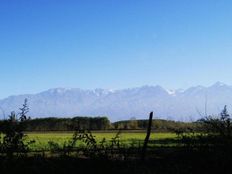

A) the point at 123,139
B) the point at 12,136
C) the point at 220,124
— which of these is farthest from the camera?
the point at 123,139

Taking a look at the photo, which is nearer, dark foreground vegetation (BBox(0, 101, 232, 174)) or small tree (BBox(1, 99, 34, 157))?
dark foreground vegetation (BBox(0, 101, 232, 174))

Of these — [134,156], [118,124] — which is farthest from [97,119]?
[134,156]

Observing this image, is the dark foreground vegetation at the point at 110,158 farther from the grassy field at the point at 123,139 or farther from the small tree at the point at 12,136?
the grassy field at the point at 123,139

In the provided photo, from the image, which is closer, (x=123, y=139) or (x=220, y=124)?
(x=220, y=124)

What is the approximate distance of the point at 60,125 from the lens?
2425 inches

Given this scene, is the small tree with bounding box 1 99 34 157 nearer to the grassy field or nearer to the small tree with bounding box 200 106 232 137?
the small tree with bounding box 200 106 232 137

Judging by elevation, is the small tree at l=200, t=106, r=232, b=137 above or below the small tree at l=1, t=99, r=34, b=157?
above

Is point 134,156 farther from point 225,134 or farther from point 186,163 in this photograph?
point 225,134

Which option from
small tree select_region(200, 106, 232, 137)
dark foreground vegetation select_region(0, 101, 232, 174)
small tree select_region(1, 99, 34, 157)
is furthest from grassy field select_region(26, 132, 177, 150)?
small tree select_region(1, 99, 34, 157)

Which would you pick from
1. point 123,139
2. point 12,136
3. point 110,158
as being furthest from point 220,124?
point 123,139

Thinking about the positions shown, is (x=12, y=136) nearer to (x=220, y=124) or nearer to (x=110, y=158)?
(x=110, y=158)

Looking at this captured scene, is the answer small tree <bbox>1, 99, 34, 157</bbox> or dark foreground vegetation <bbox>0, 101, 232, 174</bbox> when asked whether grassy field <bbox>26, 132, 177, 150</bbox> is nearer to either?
dark foreground vegetation <bbox>0, 101, 232, 174</bbox>

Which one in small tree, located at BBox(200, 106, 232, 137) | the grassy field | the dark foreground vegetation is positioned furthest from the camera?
the grassy field

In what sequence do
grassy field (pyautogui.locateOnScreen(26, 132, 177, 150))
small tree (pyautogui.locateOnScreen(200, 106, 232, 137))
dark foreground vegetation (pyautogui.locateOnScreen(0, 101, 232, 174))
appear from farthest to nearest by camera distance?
grassy field (pyautogui.locateOnScreen(26, 132, 177, 150)) → small tree (pyautogui.locateOnScreen(200, 106, 232, 137)) → dark foreground vegetation (pyautogui.locateOnScreen(0, 101, 232, 174))
